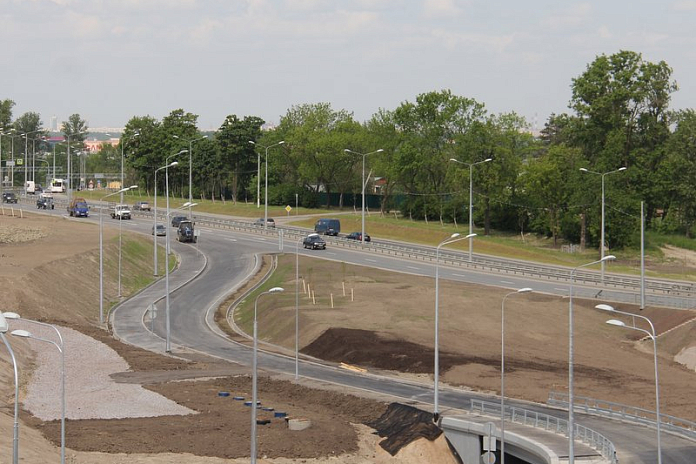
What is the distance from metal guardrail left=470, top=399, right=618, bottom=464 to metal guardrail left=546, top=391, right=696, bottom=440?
3844 mm

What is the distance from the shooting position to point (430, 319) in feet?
272

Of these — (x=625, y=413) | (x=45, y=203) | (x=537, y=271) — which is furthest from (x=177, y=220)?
(x=625, y=413)

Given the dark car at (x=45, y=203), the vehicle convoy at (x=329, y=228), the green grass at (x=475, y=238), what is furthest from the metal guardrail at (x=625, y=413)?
the dark car at (x=45, y=203)

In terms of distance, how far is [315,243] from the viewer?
118m

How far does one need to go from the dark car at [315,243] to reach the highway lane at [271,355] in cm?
112

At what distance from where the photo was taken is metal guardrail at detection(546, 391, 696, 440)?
166 feet

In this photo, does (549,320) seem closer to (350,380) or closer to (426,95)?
(350,380)

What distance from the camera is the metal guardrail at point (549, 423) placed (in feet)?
146

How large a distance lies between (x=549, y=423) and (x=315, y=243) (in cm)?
6890

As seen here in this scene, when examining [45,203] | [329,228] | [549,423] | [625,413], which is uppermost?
[45,203]

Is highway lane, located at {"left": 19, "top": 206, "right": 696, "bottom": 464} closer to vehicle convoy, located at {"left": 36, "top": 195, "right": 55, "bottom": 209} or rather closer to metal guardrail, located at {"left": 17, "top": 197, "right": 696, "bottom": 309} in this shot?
metal guardrail, located at {"left": 17, "top": 197, "right": 696, "bottom": 309}

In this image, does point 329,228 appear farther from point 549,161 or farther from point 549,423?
point 549,423

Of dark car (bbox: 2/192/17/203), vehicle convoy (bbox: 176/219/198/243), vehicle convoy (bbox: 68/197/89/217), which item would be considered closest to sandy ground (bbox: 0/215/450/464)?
→ vehicle convoy (bbox: 176/219/198/243)

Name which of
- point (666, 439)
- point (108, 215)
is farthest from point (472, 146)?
point (666, 439)
